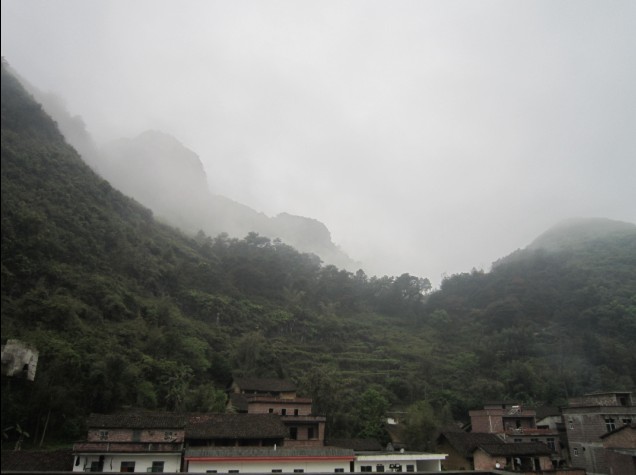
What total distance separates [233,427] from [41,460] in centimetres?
883

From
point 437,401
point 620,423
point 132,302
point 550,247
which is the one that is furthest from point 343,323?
point 550,247

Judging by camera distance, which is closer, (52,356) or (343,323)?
(52,356)

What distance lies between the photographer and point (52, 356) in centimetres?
2834

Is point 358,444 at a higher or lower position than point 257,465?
higher

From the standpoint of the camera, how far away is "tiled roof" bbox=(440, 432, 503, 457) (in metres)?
28.1

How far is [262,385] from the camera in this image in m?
40.0

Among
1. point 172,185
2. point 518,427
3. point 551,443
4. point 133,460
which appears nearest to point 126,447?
point 133,460

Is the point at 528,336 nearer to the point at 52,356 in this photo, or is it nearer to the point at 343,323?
the point at 343,323

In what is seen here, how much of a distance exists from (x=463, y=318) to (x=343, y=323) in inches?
918

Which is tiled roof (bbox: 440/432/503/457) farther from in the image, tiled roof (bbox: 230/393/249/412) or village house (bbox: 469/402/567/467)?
tiled roof (bbox: 230/393/249/412)

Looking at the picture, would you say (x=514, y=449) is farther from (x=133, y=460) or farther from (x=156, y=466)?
(x=133, y=460)

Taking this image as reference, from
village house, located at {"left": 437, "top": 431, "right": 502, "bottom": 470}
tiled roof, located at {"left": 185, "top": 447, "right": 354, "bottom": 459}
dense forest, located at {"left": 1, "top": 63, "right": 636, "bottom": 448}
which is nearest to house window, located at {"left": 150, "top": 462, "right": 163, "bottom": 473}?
tiled roof, located at {"left": 185, "top": 447, "right": 354, "bottom": 459}

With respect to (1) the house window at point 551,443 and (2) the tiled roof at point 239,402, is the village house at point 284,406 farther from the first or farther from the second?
(1) the house window at point 551,443

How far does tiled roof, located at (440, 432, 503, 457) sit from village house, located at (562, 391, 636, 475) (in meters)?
5.55
